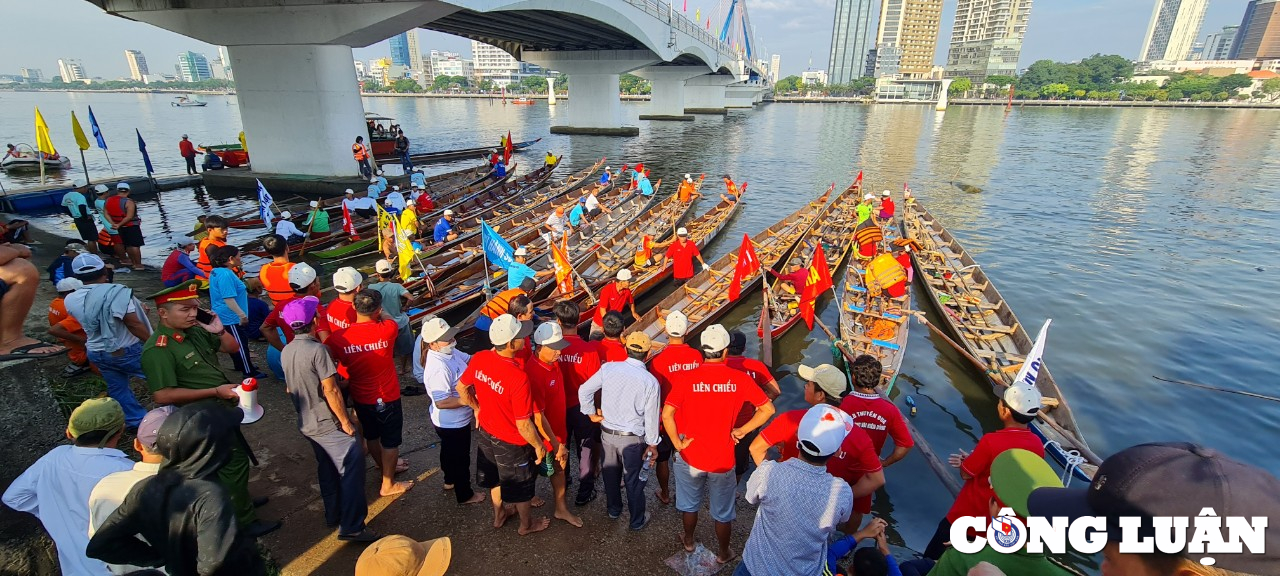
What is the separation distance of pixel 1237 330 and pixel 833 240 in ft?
32.7

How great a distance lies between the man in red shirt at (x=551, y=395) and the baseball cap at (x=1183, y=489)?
3.69 meters

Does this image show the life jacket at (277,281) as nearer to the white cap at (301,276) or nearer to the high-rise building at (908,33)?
A: the white cap at (301,276)

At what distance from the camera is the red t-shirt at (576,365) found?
5270 mm

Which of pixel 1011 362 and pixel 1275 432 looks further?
pixel 1011 362

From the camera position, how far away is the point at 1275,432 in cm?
915

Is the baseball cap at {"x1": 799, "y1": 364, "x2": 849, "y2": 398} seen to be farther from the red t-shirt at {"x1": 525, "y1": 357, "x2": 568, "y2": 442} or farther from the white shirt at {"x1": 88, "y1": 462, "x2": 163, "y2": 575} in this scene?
the white shirt at {"x1": 88, "y1": 462, "x2": 163, "y2": 575}

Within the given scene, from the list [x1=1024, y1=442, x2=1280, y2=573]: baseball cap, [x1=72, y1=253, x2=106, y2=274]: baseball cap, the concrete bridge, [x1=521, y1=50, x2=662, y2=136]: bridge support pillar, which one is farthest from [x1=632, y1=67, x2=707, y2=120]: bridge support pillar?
[x1=1024, y1=442, x2=1280, y2=573]: baseball cap

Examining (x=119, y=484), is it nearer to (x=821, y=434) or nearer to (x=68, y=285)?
(x=821, y=434)

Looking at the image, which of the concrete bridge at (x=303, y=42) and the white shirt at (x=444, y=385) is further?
the concrete bridge at (x=303, y=42)

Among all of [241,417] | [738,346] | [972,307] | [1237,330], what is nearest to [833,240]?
[972,307]

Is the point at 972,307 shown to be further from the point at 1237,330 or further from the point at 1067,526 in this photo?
the point at 1067,526

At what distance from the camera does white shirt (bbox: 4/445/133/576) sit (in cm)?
322

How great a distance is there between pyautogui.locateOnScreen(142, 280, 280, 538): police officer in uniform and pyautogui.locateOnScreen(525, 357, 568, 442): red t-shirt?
2.45m

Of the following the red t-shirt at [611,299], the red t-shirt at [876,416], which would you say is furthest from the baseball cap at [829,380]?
the red t-shirt at [611,299]
